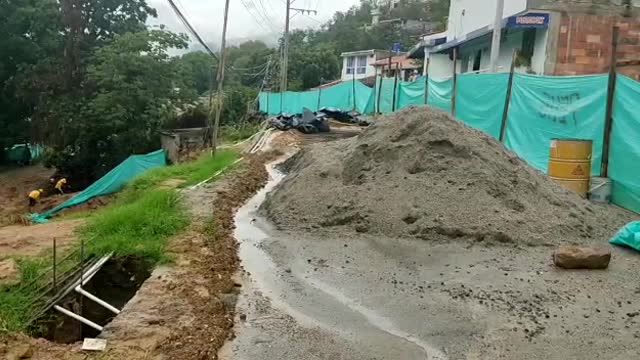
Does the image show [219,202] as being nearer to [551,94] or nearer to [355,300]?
[355,300]

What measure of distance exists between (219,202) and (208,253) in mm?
2605

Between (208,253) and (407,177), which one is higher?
(407,177)

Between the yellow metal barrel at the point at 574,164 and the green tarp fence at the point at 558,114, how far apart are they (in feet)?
1.01

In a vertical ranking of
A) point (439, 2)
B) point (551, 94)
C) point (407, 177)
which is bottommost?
point (407, 177)

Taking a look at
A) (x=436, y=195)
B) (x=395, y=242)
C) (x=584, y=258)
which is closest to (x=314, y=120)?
(x=436, y=195)

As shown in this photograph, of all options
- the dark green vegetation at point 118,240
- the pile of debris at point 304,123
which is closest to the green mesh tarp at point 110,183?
the pile of debris at point 304,123

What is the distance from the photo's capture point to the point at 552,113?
873 centimetres

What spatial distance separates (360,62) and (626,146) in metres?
45.7

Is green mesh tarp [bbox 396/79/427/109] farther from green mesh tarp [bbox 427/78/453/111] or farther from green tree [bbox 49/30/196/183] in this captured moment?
green tree [bbox 49/30/196/183]

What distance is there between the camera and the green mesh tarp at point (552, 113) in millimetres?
7914

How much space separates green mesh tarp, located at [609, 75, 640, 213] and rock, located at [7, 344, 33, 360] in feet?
21.6

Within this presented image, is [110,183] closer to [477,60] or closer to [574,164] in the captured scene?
[574,164]

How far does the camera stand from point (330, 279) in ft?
17.7

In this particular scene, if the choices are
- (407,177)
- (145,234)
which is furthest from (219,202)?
(407,177)
